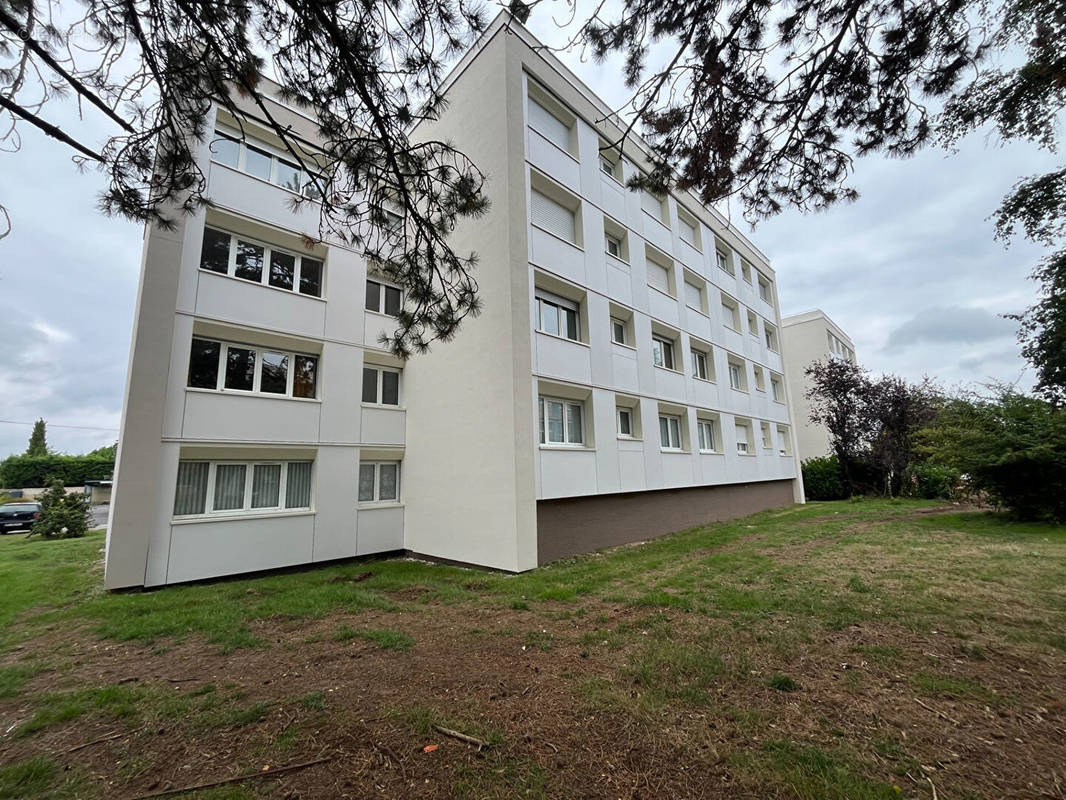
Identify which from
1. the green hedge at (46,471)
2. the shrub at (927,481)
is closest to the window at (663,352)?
the shrub at (927,481)

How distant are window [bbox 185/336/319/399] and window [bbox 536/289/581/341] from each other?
17.1ft

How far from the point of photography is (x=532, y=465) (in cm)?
836

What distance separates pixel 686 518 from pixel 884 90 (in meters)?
10.8

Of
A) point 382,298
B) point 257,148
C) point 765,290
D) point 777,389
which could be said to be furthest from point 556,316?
point 765,290

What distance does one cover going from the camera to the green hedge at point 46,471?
3036 cm

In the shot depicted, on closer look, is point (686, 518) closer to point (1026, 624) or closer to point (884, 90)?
point (1026, 624)

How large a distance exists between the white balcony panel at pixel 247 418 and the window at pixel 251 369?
256 mm

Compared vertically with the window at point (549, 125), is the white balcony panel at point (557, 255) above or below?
Result: below

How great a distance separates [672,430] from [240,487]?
11.2m

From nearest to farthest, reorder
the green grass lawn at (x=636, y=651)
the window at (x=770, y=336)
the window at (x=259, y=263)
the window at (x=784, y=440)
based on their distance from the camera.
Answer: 1. the green grass lawn at (x=636, y=651)
2. the window at (x=259, y=263)
3. the window at (x=784, y=440)
4. the window at (x=770, y=336)

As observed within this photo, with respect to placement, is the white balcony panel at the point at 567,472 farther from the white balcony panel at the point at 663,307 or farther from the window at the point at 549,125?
the window at the point at 549,125

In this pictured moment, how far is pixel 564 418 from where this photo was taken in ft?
32.6

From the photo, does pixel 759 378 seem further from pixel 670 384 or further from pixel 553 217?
pixel 553 217

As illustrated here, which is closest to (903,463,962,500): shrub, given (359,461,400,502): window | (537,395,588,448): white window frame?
(537,395,588,448): white window frame
